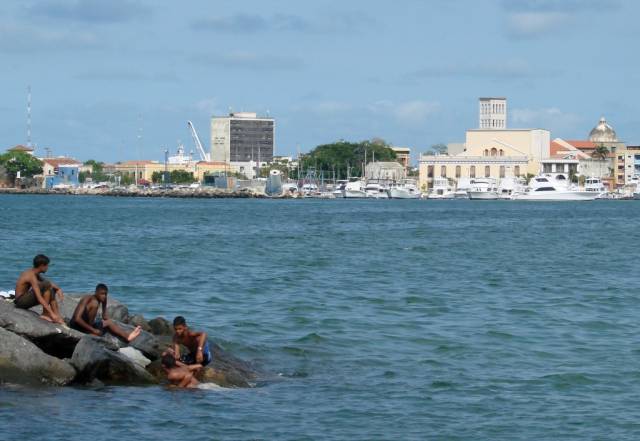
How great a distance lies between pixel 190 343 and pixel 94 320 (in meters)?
1.85

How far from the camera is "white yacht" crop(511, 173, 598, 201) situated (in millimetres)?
173500

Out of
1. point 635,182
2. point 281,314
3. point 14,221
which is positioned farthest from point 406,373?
point 635,182

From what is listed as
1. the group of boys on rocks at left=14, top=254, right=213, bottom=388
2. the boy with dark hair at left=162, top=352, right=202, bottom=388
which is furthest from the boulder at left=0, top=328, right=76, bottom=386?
the boy with dark hair at left=162, top=352, right=202, bottom=388

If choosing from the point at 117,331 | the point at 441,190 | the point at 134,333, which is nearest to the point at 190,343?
the point at 134,333

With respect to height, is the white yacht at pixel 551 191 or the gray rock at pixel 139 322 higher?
the white yacht at pixel 551 191

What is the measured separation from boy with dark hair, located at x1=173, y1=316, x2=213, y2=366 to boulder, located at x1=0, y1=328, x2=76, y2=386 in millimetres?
1856

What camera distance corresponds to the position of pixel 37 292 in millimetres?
20344

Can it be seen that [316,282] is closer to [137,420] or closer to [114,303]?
[114,303]

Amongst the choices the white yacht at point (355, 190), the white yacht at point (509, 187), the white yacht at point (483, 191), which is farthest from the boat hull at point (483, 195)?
the white yacht at point (355, 190)

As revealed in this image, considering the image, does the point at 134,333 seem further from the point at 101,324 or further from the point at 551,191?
the point at 551,191

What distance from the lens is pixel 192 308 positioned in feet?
99.1

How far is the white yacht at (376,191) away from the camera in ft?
615

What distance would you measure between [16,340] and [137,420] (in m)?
2.72

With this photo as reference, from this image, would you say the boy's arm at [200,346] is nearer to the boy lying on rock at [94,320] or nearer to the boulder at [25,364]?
the boy lying on rock at [94,320]
